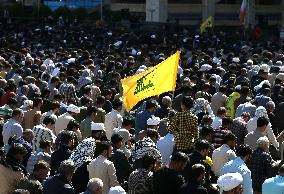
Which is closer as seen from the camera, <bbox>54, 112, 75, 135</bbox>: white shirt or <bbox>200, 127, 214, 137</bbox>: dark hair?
<bbox>200, 127, 214, 137</bbox>: dark hair

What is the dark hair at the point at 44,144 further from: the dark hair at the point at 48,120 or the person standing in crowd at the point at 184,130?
the person standing in crowd at the point at 184,130

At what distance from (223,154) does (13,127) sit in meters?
3.72

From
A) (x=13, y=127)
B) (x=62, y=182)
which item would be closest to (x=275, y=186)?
(x=62, y=182)

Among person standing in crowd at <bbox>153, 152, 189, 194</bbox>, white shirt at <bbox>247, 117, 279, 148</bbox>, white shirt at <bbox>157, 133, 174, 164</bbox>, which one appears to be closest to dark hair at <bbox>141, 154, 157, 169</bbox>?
person standing in crowd at <bbox>153, 152, 189, 194</bbox>

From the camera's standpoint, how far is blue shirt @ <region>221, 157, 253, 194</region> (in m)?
11.5

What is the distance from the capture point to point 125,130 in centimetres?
1414

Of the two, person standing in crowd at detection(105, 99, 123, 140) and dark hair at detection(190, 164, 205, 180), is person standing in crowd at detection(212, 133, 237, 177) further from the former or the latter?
person standing in crowd at detection(105, 99, 123, 140)

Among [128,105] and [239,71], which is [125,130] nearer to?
[128,105]

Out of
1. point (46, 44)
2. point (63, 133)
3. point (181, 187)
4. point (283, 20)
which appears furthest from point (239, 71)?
point (283, 20)

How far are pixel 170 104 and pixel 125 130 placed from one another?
10.1 feet

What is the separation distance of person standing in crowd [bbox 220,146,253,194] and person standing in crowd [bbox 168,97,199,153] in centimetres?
190

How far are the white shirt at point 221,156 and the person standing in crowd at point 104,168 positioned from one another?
5.29 ft

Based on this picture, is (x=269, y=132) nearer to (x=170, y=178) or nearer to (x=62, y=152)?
(x=62, y=152)

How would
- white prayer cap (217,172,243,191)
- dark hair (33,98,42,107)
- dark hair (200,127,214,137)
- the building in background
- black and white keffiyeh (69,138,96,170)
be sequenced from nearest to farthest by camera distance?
white prayer cap (217,172,243,191) → black and white keffiyeh (69,138,96,170) → dark hair (200,127,214,137) → dark hair (33,98,42,107) → the building in background
